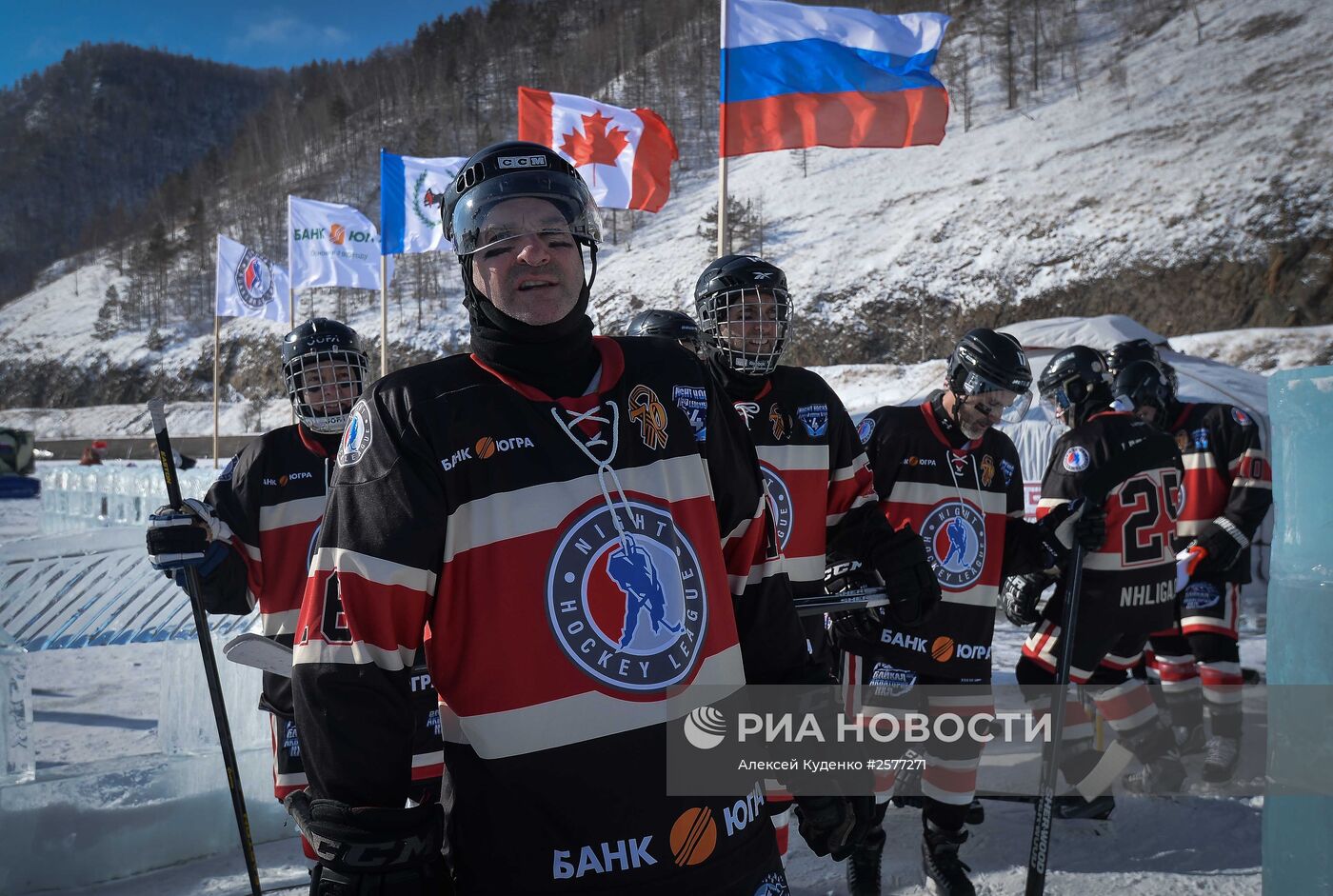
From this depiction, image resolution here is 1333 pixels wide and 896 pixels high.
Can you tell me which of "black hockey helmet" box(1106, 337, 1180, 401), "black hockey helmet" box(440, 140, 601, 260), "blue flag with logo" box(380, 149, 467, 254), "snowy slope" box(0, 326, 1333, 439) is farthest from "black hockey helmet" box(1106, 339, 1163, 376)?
"blue flag with logo" box(380, 149, 467, 254)

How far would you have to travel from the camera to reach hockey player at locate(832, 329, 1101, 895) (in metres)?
4.12

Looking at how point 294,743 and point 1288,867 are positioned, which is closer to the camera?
point 1288,867

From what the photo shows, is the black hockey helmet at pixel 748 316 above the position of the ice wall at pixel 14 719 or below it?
above

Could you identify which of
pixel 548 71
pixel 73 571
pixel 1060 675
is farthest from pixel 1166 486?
pixel 548 71

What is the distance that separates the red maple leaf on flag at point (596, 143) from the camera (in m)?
10.9

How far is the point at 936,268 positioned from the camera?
37.9 metres

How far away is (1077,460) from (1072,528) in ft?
2.32

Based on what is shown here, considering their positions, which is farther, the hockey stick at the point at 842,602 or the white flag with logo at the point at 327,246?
the white flag with logo at the point at 327,246

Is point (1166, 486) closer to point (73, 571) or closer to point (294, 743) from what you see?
point (294, 743)

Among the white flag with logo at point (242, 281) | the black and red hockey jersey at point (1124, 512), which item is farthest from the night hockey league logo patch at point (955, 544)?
the white flag with logo at point (242, 281)

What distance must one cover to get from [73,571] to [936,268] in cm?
3730

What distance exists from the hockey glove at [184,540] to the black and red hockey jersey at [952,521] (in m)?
2.89

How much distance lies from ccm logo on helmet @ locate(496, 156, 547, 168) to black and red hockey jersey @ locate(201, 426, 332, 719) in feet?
6.86

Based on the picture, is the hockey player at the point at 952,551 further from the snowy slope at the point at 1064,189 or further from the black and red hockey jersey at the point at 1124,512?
the snowy slope at the point at 1064,189
